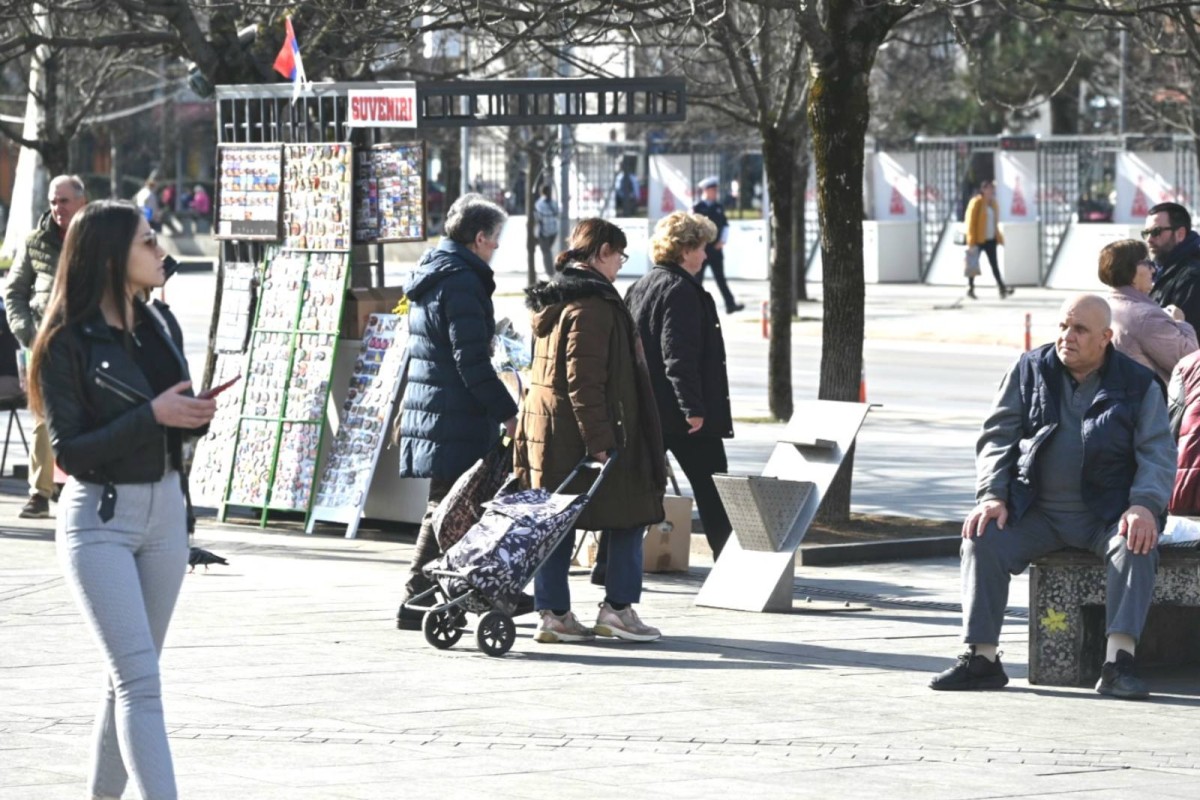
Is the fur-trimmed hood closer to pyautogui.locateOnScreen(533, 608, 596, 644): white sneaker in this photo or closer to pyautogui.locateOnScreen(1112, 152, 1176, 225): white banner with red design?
pyautogui.locateOnScreen(533, 608, 596, 644): white sneaker

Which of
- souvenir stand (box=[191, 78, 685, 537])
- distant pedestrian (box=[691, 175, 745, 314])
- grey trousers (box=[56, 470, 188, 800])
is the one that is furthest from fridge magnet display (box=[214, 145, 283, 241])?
distant pedestrian (box=[691, 175, 745, 314])

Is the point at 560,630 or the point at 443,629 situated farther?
the point at 560,630

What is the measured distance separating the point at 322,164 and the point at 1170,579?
19.6 feet

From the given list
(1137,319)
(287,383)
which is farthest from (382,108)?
(1137,319)

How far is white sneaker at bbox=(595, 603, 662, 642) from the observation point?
8852mm

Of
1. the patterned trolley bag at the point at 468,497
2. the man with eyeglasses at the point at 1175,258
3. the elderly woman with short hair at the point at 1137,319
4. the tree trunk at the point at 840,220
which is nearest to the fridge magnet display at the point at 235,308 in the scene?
the tree trunk at the point at 840,220

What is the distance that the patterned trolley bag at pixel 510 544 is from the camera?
8.42 metres

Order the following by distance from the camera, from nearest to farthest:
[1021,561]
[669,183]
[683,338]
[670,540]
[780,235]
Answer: [1021,561] < [683,338] < [670,540] < [780,235] < [669,183]

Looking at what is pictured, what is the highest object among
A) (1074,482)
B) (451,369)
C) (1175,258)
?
(1175,258)

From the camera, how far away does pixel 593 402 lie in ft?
28.3

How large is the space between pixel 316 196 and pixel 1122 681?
6.15 meters

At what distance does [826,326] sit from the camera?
11.9 m

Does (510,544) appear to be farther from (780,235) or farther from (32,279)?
(780,235)

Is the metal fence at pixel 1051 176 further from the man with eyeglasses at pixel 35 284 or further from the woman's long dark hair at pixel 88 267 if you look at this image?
the woman's long dark hair at pixel 88 267
